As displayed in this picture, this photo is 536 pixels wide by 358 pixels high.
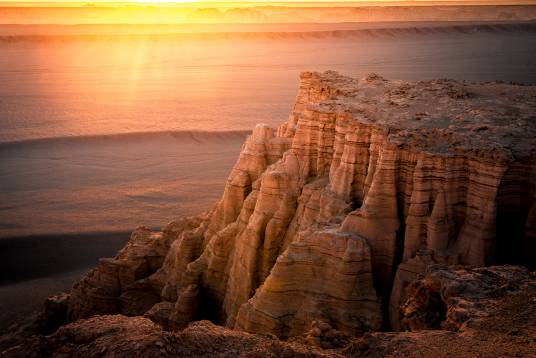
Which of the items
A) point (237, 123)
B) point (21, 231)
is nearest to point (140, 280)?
point (21, 231)

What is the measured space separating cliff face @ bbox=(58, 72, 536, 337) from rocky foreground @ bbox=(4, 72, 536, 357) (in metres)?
0.03

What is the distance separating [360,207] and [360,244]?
1.37 m

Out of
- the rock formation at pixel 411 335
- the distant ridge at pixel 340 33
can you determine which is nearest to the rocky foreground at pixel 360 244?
the rock formation at pixel 411 335

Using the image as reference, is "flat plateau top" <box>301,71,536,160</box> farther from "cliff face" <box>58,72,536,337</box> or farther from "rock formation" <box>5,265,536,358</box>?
"rock formation" <box>5,265,536,358</box>

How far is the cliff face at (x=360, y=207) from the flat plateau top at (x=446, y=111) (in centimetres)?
4

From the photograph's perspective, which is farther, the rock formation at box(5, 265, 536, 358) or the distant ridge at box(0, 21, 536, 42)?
the distant ridge at box(0, 21, 536, 42)

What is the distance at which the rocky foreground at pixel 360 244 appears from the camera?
7781mm

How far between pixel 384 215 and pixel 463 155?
1968 millimetres

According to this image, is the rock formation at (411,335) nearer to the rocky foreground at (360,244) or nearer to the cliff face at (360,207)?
the rocky foreground at (360,244)

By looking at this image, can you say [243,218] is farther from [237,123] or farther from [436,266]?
[237,123]

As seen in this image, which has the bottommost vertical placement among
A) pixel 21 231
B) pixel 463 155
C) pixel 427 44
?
pixel 21 231

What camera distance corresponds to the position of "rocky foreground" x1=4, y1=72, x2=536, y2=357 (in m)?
7.78

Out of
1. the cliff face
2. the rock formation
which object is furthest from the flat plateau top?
the rock formation

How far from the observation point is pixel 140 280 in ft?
56.0
